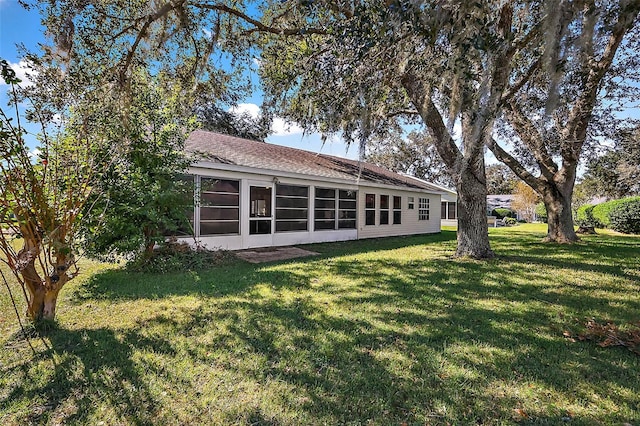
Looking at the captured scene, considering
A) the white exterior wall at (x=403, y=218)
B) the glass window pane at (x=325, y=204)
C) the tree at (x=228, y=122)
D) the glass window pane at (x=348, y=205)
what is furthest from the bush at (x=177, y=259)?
the tree at (x=228, y=122)

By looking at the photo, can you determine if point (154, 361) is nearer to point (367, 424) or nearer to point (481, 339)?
point (367, 424)

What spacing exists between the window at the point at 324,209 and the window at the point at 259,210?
191 centimetres

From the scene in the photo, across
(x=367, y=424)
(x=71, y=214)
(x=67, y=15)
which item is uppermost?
(x=67, y=15)

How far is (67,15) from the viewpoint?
14.2 feet

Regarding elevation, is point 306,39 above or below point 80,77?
above

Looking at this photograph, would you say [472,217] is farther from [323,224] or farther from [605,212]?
[605,212]

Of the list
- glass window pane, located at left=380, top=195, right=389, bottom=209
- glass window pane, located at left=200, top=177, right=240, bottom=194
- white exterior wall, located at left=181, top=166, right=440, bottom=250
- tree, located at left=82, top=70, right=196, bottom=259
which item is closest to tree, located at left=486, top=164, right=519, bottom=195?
white exterior wall, located at left=181, top=166, right=440, bottom=250

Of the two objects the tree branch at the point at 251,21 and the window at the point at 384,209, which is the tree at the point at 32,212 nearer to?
the tree branch at the point at 251,21

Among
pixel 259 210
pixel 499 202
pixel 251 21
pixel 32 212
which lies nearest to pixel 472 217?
pixel 259 210

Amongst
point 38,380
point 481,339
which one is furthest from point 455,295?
point 38,380

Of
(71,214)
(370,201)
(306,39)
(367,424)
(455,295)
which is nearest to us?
(367,424)

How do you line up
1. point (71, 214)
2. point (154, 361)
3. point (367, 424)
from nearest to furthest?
point (367, 424), point (154, 361), point (71, 214)

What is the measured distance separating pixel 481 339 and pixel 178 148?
6.74 m

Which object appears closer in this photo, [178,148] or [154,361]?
[154,361]
